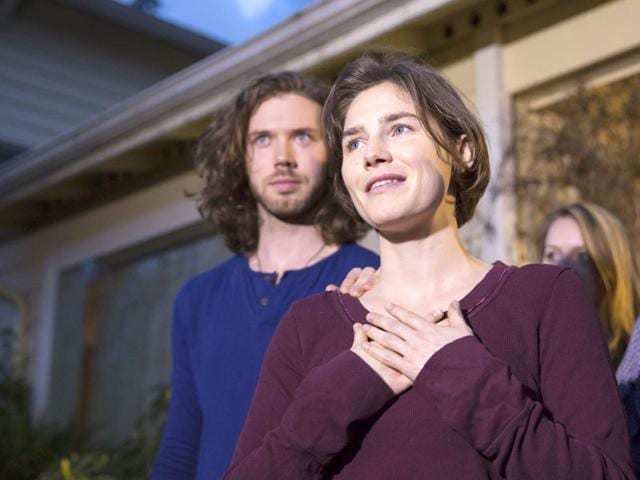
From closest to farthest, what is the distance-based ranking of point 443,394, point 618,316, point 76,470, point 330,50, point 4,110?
point 443,394 < point 618,316 < point 330,50 < point 76,470 < point 4,110

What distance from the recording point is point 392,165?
60.1 inches

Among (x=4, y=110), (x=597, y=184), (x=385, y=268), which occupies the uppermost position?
(x=4, y=110)

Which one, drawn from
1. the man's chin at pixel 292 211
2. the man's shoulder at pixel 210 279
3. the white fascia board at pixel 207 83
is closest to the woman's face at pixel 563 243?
the man's chin at pixel 292 211

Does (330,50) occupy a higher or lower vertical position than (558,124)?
higher

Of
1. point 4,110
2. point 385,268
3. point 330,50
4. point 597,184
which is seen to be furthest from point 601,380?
point 4,110

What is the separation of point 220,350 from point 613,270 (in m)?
1.18

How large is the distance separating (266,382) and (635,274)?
5.30 ft

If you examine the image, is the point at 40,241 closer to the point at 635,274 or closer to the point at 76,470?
the point at 76,470

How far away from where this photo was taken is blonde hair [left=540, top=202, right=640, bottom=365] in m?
2.71

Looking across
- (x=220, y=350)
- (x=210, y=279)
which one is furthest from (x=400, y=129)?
(x=210, y=279)

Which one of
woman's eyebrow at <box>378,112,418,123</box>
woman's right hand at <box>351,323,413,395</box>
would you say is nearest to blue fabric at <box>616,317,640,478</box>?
woman's right hand at <box>351,323,413,395</box>

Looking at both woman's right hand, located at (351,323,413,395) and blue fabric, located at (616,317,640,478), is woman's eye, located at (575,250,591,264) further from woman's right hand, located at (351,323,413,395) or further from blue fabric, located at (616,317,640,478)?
woman's right hand, located at (351,323,413,395)

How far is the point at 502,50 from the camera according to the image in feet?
14.6

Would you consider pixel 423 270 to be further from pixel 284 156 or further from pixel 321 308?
pixel 284 156
